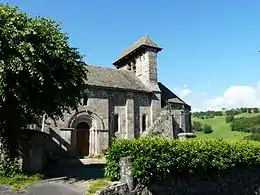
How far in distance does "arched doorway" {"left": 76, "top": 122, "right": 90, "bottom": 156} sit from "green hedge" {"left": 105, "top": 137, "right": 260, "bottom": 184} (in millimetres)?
14532

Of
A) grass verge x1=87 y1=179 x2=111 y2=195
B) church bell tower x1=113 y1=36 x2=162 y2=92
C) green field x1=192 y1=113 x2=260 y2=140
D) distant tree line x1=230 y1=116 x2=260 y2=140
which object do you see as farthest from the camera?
distant tree line x1=230 y1=116 x2=260 y2=140

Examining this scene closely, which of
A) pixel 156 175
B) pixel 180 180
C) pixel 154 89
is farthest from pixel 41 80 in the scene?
pixel 154 89

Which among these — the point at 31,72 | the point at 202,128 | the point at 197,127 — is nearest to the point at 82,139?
the point at 31,72

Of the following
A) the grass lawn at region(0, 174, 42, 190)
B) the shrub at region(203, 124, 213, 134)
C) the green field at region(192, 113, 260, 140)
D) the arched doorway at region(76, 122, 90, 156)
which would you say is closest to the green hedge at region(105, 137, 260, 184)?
the grass lawn at region(0, 174, 42, 190)

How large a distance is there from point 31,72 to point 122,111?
17.2 m

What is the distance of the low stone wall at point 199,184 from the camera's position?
12211 mm

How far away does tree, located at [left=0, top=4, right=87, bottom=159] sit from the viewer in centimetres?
1348

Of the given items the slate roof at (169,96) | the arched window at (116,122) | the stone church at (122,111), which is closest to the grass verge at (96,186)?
the stone church at (122,111)

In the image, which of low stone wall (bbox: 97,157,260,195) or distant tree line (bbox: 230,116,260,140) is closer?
low stone wall (bbox: 97,157,260,195)

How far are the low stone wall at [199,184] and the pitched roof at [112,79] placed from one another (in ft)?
52.1

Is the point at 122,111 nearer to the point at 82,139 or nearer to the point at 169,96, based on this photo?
the point at 82,139

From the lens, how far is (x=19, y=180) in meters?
13.8

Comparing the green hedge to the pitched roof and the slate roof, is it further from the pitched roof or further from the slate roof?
the slate roof

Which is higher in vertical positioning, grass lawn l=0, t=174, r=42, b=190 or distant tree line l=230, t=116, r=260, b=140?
distant tree line l=230, t=116, r=260, b=140
